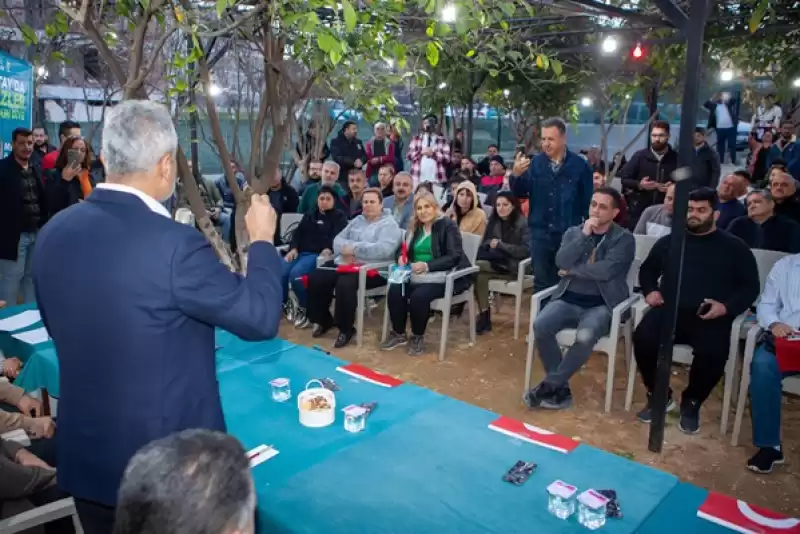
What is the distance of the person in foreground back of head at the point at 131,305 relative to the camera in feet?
4.43

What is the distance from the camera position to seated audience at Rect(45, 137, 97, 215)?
16.4 feet

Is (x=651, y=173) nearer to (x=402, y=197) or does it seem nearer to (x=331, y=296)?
(x=402, y=197)

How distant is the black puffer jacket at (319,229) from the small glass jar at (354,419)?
10.5 ft

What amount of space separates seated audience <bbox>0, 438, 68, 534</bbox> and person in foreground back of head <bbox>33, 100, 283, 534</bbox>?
715 millimetres

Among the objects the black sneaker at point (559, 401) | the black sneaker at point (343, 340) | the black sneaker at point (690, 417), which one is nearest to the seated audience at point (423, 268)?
the black sneaker at point (343, 340)

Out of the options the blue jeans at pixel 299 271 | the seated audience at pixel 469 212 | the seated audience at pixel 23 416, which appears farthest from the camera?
the seated audience at pixel 469 212

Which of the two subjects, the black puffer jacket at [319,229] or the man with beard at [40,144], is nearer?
the black puffer jacket at [319,229]

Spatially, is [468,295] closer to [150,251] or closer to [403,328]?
[403,328]

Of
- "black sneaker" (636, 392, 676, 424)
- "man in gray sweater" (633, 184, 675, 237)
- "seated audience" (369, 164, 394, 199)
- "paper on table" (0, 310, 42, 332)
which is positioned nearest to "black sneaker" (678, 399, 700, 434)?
"black sneaker" (636, 392, 676, 424)

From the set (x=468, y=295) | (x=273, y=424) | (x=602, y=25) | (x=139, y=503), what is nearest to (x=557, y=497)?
(x=273, y=424)

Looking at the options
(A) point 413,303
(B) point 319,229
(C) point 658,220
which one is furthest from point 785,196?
(B) point 319,229

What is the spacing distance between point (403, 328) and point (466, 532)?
3.15 m

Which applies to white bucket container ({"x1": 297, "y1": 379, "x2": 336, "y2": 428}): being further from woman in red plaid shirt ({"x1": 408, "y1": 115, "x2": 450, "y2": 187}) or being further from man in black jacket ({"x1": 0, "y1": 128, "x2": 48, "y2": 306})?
woman in red plaid shirt ({"x1": 408, "y1": 115, "x2": 450, "y2": 187})

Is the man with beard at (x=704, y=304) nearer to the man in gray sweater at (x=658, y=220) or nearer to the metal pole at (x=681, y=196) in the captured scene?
the metal pole at (x=681, y=196)
